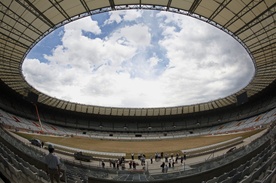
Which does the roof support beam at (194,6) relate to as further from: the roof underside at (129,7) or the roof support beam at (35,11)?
the roof support beam at (35,11)

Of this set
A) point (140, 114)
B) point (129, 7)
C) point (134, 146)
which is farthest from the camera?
point (140, 114)

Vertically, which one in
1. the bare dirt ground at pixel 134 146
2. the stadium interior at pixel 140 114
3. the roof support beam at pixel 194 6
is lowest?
the bare dirt ground at pixel 134 146

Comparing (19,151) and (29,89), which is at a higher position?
(29,89)

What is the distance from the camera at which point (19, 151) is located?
52.0 feet

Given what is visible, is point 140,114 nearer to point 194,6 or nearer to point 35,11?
point 194,6

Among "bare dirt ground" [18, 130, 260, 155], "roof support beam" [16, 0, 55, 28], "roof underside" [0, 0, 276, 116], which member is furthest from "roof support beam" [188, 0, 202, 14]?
"bare dirt ground" [18, 130, 260, 155]

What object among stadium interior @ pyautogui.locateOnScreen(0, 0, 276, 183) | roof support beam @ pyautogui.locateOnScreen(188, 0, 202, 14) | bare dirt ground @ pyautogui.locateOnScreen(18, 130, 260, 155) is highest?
roof support beam @ pyautogui.locateOnScreen(188, 0, 202, 14)

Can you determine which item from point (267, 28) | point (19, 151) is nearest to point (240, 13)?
point (267, 28)

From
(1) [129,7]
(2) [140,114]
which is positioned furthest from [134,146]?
(1) [129,7]

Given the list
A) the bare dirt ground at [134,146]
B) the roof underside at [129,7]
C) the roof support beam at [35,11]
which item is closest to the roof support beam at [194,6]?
the roof underside at [129,7]

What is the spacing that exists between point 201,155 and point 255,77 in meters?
29.4

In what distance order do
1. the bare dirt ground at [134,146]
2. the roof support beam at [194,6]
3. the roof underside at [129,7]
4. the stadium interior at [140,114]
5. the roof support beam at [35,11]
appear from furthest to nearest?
the bare dirt ground at [134,146], the roof support beam at [194,6], the roof underside at [129,7], the roof support beam at [35,11], the stadium interior at [140,114]

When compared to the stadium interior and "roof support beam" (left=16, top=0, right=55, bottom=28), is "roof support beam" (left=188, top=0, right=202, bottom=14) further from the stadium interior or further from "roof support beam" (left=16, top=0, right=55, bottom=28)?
"roof support beam" (left=16, top=0, right=55, bottom=28)

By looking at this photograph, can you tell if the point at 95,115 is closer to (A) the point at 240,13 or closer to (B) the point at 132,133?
(B) the point at 132,133
